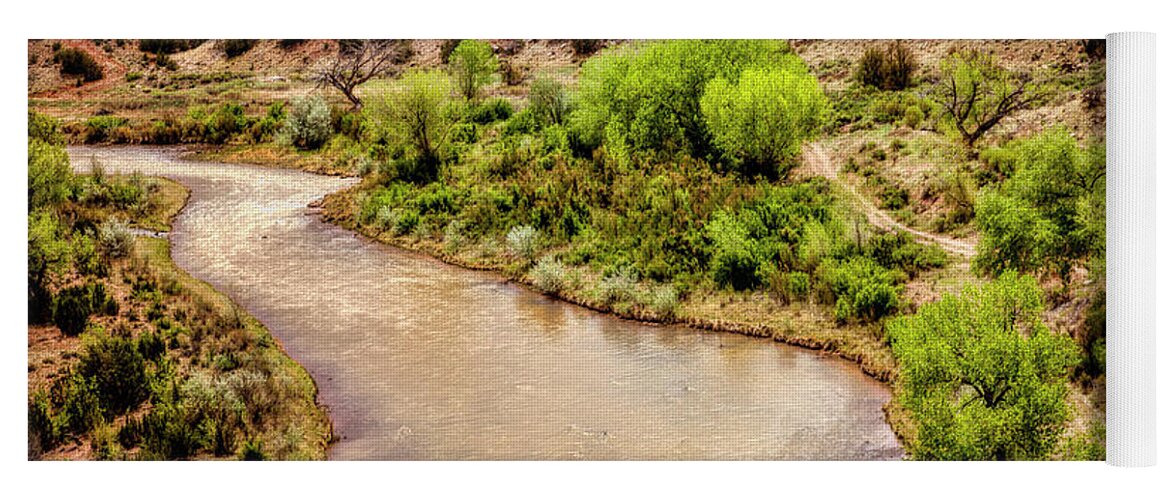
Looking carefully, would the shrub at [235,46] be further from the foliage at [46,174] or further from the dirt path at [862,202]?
the dirt path at [862,202]

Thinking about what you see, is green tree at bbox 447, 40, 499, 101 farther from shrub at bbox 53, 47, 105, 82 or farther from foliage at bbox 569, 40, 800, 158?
shrub at bbox 53, 47, 105, 82

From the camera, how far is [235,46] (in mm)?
10812

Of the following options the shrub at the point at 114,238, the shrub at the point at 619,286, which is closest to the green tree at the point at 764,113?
the shrub at the point at 619,286

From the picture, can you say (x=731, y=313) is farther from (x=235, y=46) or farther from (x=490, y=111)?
(x=235, y=46)

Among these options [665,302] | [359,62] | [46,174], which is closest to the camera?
[46,174]

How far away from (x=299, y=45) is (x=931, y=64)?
5694mm

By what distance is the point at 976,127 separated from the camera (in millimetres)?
11266

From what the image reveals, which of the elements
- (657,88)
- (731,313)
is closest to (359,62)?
(657,88)

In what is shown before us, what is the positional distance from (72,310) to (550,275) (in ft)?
14.9

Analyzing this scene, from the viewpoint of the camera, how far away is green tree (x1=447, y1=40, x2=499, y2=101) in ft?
38.2

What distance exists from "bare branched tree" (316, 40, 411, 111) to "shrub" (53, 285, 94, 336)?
285 cm

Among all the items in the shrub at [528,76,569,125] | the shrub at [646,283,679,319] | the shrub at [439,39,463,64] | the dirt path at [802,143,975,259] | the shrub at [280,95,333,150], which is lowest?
the shrub at [646,283,679,319]

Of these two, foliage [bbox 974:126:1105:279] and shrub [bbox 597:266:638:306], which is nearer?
foliage [bbox 974:126:1105:279]

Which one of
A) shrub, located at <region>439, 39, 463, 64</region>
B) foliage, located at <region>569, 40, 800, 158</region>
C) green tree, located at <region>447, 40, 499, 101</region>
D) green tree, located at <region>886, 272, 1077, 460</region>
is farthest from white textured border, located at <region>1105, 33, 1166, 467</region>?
shrub, located at <region>439, 39, 463, 64</region>
